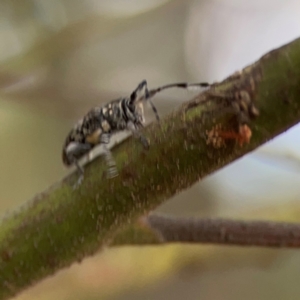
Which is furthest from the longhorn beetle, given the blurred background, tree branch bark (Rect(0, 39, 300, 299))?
the blurred background

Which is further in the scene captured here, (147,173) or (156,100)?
(156,100)

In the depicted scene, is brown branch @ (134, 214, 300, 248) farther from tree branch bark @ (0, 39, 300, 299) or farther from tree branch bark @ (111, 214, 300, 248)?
tree branch bark @ (0, 39, 300, 299)

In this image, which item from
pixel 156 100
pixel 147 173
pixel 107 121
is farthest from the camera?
pixel 156 100

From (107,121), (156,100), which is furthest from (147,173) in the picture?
(156,100)

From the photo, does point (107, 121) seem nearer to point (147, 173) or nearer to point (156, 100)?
point (147, 173)

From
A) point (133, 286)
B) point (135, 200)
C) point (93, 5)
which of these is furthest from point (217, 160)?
point (93, 5)

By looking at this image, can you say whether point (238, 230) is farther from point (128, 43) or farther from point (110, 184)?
point (128, 43)

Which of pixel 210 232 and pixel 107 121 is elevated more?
pixel 107 121

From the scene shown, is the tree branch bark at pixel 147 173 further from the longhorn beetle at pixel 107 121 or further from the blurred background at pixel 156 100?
the blurred background at pixel 156 100
